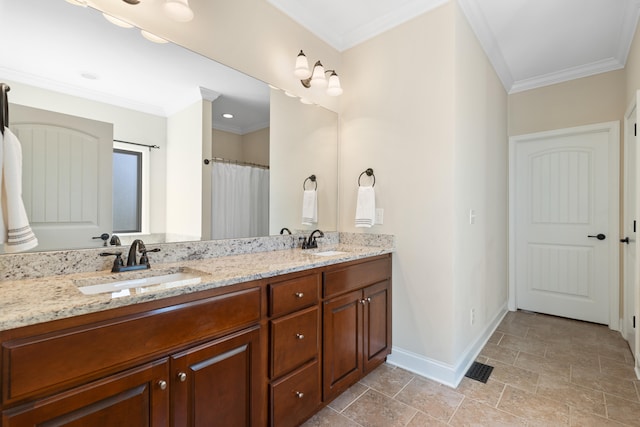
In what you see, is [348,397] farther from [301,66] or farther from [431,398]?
[301,66]

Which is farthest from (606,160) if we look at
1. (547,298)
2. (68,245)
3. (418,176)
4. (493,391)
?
(68,245)

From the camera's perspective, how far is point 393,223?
2.30 m

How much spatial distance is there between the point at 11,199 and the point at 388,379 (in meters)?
2.22

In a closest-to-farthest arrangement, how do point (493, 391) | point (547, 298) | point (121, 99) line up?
1. point (121, 99)
2. point (493, 391)
3. point (547, 298)

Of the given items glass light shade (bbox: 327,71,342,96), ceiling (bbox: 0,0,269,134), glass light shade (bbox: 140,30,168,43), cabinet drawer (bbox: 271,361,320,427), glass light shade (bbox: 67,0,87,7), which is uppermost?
glass light shade (bbox: 327,71,342,96)

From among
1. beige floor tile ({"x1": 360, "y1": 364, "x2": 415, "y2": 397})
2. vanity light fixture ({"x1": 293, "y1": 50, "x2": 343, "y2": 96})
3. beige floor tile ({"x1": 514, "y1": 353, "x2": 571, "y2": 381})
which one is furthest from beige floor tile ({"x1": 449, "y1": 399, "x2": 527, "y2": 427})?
vanity light fixture ({"x1": 293, "y1": 50, "x2": 343, "y2": 96})

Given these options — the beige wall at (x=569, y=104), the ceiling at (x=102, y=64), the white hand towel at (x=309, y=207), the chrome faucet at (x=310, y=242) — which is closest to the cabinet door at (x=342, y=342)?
the chrome faucet at (x=310, y=242)

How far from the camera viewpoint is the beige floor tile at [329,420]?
1.64 metres

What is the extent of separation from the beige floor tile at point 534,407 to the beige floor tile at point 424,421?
432mm

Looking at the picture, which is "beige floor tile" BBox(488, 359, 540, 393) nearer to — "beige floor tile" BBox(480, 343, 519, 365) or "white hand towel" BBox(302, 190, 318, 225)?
"beige floor tile" BBox(480, 343, 519, 365)

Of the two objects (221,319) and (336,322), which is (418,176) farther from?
(221,319)

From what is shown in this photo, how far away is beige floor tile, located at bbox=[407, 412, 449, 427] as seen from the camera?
1.63m

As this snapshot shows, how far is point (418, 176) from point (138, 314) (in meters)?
1.86

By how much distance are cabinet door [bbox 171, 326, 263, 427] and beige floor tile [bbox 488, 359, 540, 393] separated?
1732 mm
